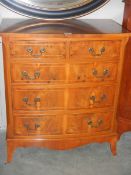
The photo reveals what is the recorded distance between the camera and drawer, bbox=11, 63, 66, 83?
5.73ft

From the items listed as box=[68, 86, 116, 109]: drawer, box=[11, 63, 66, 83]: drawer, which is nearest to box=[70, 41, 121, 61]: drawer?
box=[11, 63, 66, 83]: drawer

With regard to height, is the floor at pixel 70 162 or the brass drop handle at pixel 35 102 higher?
the brass drop handle at pixel 35 102

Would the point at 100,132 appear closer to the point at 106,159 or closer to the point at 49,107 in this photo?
the point at 106,159

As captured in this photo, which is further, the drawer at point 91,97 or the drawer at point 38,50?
the drawer at point 91,97

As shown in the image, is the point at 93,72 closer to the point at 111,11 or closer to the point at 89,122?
the point at 89,122

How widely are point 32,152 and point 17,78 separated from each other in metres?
0.75

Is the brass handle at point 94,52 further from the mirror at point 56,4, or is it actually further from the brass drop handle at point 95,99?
the mirror at point 56,4

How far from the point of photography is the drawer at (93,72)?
179 cm

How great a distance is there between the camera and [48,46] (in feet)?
5.54

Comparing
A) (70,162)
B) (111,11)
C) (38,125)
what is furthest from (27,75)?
(111,11)

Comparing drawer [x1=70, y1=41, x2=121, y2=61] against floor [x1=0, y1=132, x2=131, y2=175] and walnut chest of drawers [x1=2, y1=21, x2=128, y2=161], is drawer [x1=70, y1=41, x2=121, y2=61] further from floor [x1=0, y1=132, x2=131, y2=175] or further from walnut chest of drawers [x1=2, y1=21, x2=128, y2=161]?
floor [x1=0, y1=132, x2=131, y2=175]

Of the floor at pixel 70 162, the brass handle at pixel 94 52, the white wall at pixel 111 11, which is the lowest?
the floor at pixel 70 162

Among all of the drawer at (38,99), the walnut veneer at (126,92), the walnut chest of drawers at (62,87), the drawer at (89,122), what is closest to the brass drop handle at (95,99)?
the walnut chest of drawers at (62,87)

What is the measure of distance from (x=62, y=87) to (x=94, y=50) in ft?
1.14
